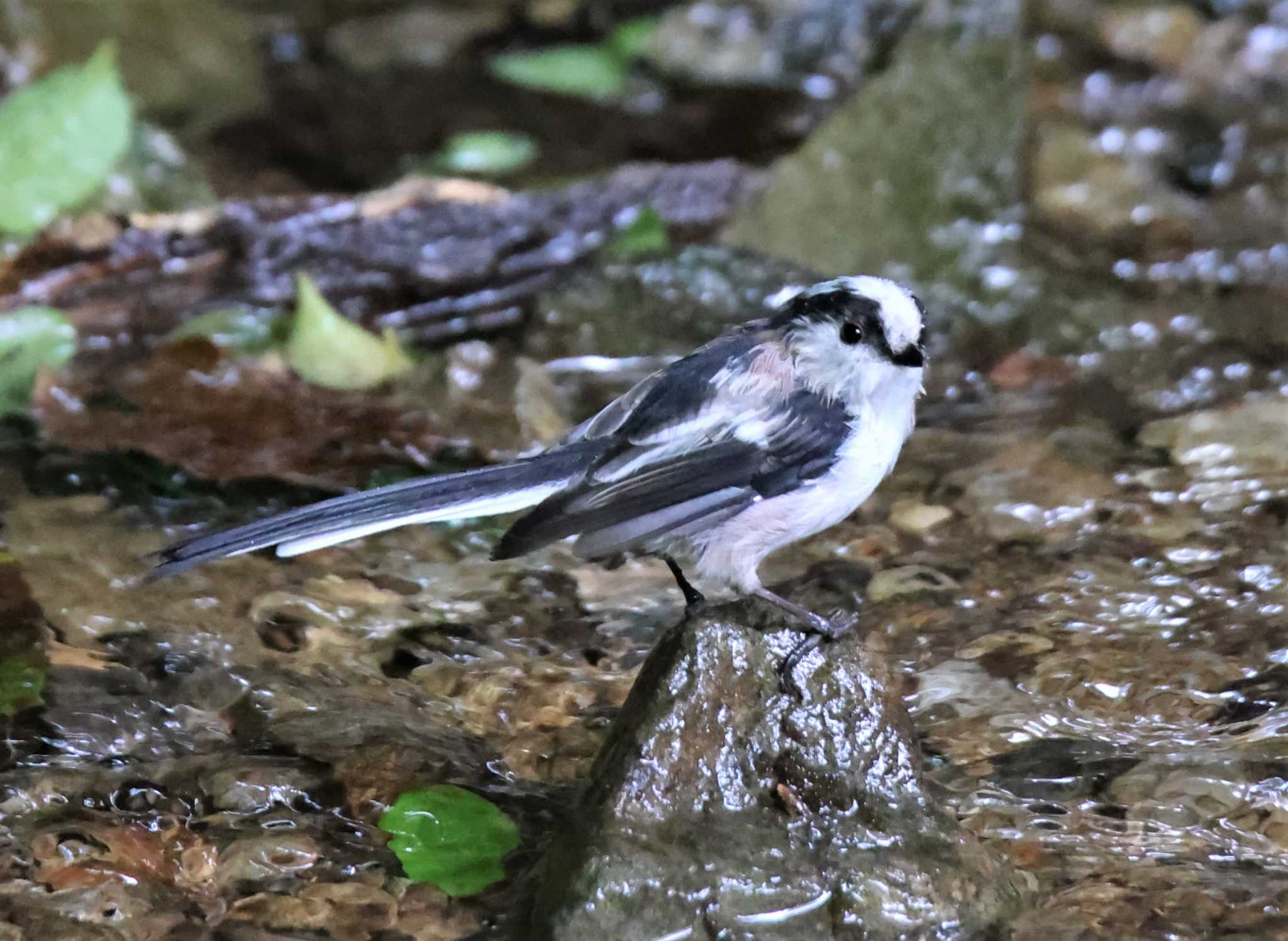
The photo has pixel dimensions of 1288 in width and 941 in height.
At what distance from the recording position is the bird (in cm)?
279

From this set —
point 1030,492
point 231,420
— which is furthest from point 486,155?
point 1030,492

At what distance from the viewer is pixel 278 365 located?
4.58 meters

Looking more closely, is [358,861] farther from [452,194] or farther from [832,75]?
[832,75]

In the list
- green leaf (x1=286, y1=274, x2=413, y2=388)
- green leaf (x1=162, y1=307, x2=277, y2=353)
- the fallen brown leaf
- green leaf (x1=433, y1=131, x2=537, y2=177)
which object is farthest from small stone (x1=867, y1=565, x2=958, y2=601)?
green leaf (x1=433, y1=131, x2=537, y2=177)

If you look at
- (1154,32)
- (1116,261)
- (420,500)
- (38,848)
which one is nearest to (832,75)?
(1154,32)

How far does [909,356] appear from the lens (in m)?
2.98

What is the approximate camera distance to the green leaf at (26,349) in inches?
165

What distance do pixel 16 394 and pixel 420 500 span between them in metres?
2.11

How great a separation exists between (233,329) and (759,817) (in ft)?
9.87

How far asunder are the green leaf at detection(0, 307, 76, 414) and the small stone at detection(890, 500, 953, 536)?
260 cm

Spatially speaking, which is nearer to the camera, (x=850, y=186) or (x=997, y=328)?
(x=997, y=328)

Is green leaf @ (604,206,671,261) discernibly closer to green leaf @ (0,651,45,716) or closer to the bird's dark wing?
the bird's dark wing

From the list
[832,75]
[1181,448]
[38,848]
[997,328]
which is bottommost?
[38,848]

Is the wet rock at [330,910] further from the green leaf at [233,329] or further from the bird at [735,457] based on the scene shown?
the green leaf at [233,329]
